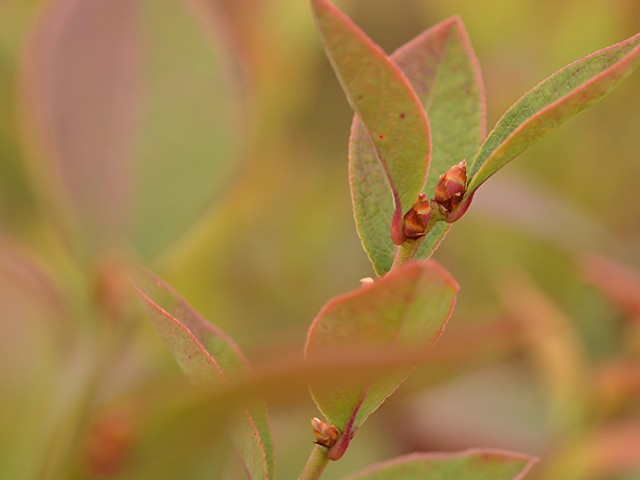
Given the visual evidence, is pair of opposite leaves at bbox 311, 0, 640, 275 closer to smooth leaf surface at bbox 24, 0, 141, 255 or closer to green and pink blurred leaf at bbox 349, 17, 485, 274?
green and pink blurred leaf at bbox 349, 17, 485, 274

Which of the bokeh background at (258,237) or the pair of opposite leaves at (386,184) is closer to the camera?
the pair of opposite leaves at (386,184)

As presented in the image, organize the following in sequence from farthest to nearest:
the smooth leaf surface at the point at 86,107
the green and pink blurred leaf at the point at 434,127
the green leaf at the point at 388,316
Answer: the smooth leaf surface at the point at 86,107 < the green and pink blurred leaf at the point at 434,127 < the green leaf at the point at 388,316

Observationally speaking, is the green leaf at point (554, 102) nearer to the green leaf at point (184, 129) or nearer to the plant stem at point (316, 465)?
the plant stem at point (316, 465)

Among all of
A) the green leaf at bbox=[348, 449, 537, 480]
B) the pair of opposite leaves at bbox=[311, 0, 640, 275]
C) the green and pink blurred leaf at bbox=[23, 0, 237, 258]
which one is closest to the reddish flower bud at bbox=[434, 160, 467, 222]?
the pair of opposite leaves at bbox=[311, 0, 640, 275]

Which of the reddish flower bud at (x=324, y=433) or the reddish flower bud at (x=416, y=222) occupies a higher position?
the reddish flower bud at (x=416, y=222)

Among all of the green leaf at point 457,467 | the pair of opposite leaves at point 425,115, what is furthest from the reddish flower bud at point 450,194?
the green leaf at point 457,467

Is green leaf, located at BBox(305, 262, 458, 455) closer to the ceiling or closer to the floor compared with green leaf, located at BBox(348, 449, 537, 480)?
closer to the ceiling

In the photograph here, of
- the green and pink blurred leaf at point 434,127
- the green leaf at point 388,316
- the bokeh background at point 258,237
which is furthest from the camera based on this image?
the bokeh background at point 258,237
